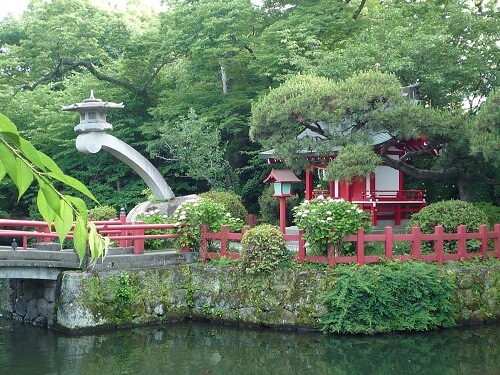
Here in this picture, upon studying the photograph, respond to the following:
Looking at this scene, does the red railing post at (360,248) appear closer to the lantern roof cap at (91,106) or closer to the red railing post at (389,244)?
the red railing post at (389,244)

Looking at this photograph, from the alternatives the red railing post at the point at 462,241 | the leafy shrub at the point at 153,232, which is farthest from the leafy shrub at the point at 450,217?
the leafy shrub at the point at 153,232

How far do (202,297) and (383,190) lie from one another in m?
6.11

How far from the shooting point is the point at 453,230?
43.2ft

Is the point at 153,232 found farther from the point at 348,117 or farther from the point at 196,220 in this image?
the point at 348,117

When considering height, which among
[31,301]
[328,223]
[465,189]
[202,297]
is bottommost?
[31,301]

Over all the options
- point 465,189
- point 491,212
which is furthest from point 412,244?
point 491,212

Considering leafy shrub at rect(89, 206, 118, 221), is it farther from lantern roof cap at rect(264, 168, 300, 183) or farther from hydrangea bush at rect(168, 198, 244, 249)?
lantern roof cap at rect(264, 168, 300, 183)

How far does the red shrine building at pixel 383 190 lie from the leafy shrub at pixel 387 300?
4.63 metres

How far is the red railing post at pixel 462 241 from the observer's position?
41.4 feet

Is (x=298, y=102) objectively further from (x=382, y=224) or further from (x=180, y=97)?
(x=180, y=97)

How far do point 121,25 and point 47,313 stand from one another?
583 inches

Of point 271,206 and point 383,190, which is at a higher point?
point 383,190

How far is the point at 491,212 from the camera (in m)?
16.7

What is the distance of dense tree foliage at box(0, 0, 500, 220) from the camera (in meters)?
14.7
